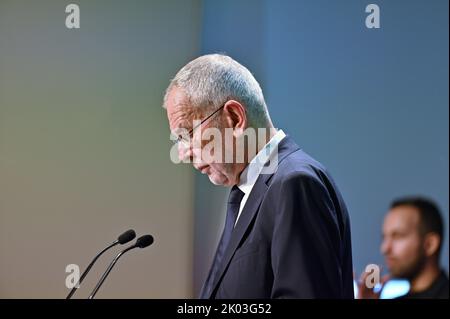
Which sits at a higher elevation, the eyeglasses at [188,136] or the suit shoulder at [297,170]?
the eyeglasses at [188,136]

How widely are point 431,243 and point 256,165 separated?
0.82 meters

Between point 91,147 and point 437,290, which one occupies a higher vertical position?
point 91,147

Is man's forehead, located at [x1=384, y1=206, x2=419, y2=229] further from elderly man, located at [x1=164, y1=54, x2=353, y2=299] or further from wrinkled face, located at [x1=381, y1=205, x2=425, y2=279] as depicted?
elderly man, located at [x1=164, y1=54, x2=353, y2=299]

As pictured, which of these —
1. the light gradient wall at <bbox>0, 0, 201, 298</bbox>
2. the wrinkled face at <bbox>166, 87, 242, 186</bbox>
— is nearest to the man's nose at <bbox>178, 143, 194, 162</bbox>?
the wrinkled face at <bbox>166, 87, 242, 186</bbox>

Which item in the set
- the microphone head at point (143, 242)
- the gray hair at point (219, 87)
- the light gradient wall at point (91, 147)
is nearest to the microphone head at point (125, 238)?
the microphone head at point (143, 242)

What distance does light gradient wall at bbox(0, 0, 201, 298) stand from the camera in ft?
7.36

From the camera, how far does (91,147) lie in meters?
2.39

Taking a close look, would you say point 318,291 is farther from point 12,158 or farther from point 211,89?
point 12,158

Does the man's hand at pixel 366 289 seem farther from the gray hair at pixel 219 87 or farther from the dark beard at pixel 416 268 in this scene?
the gray hair at pixel 219 87

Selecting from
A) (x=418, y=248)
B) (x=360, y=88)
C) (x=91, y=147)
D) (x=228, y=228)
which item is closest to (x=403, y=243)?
(x=418, y=248)

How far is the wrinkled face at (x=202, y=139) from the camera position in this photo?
3.98 ft

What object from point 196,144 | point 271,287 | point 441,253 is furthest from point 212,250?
point 271,287

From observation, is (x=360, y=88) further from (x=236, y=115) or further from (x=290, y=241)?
(x=290, y=241)

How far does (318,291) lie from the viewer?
94cm
